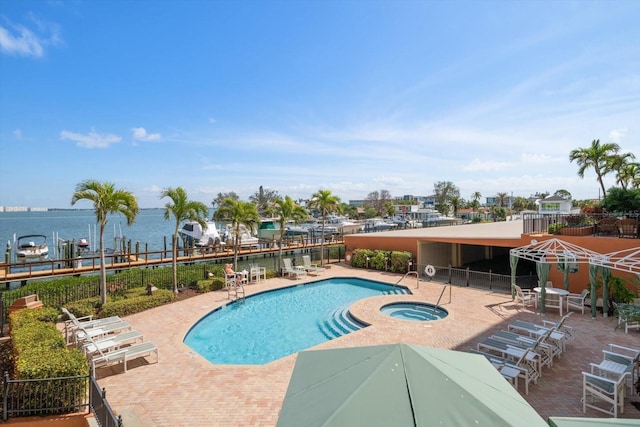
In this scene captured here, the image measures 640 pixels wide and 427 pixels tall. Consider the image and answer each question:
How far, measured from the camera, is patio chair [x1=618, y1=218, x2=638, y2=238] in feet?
41.2

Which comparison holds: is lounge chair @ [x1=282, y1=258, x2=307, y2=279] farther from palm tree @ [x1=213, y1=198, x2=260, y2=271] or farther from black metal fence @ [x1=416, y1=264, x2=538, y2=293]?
black metal fence @ [x1=416, y1=264, x2=538, y2=293]

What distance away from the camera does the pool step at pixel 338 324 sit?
11.2 metres

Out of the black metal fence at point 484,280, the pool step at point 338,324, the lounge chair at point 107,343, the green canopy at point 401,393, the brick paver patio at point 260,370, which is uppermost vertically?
the green canopy at point 401,393

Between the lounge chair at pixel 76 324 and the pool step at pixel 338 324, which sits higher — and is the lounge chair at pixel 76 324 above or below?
above

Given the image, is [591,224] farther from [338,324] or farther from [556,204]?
[556,204]

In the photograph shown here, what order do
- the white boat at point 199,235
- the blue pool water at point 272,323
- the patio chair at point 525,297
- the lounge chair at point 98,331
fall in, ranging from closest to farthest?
the lounge chair at point 98,331 → the blue pool water at point 272,323 → the patio chair at point 525,297 → the white boat at point 199,235

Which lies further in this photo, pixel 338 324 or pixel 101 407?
pixel 338 324

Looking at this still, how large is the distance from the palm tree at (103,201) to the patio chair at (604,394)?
13986 millimetres

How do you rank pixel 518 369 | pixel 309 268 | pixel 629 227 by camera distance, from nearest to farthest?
pixel 518 369 → pixel 629 227 → pixel 309 268

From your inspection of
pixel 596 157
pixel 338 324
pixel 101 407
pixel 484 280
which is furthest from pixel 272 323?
pixel 596 157

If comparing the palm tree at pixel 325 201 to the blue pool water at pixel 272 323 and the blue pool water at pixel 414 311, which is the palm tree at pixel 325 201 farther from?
the blue pool water at pixel 414 311

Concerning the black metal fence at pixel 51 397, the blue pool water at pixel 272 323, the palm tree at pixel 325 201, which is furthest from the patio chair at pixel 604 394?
the palm tree at pixel 325 201

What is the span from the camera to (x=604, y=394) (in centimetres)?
620

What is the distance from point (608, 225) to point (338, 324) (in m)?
11.7
